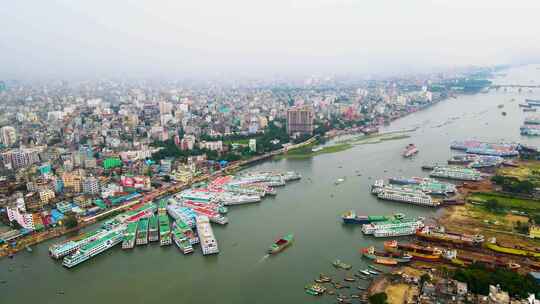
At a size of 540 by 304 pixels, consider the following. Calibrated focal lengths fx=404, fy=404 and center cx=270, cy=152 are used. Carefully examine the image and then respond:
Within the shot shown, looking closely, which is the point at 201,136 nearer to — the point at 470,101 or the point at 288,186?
Answer: the point at 288,186

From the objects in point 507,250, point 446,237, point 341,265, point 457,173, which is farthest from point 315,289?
point 457,173

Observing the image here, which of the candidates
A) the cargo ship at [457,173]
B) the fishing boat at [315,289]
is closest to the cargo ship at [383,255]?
the fishing boat at [315,289]

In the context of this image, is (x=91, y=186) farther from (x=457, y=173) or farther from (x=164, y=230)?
(x=457, y=173)

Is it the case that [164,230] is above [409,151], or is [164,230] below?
below

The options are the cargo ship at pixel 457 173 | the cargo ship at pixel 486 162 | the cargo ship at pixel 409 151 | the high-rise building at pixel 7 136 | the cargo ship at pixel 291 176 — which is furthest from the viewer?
the high-rise building at pixel 7 136

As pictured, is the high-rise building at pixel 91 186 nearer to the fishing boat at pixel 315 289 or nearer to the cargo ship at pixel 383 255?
the fishing boat at pixel 315 289

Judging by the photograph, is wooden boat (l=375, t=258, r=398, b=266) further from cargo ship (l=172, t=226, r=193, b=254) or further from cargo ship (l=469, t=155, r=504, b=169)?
cargo ship (l=469, t=155, r=504, b=169)

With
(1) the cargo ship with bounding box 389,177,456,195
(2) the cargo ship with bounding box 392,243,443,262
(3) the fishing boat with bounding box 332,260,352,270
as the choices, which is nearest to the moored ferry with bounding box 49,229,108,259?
(3) the fishing boat with bounding box 332,260,352,270
